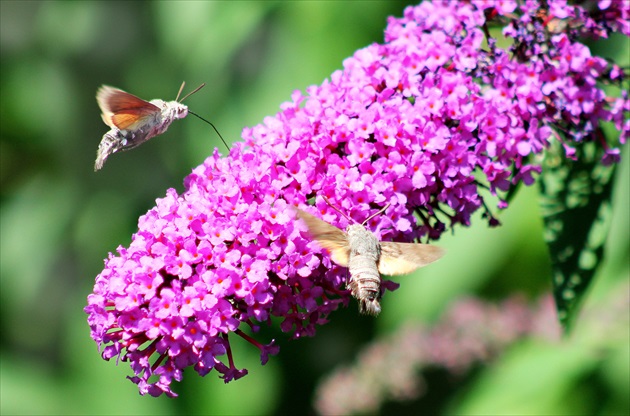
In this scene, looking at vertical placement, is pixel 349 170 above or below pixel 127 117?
below

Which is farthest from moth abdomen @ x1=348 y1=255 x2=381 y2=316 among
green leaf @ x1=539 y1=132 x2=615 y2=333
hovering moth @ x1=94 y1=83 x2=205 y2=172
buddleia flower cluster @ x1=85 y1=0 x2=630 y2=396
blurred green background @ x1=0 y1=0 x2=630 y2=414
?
blurred green background @ x1=0 y1=0 x2=630 y2=414

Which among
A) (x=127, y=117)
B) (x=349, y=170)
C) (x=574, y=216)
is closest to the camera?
(x=349, y=170)

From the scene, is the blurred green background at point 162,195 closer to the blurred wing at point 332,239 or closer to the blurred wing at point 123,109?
the blurred wing at point 123,109

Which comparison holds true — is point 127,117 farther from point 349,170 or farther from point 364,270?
point 364,270

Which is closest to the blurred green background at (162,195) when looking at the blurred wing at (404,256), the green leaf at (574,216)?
the green leaf at (574,216)

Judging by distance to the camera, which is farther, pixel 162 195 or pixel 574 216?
pixel 162 195

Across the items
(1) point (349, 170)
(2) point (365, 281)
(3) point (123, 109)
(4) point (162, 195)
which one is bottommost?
(2) point (365, 281)

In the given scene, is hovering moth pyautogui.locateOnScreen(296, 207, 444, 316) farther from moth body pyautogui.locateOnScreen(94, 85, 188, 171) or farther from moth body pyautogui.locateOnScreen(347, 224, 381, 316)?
moth body pyautogui.locateOnScreen(94, 85, 188, 171)

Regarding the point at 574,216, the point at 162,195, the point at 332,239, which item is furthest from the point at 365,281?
the point at 162,195

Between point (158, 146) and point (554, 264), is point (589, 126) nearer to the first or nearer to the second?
point (554, 264)
